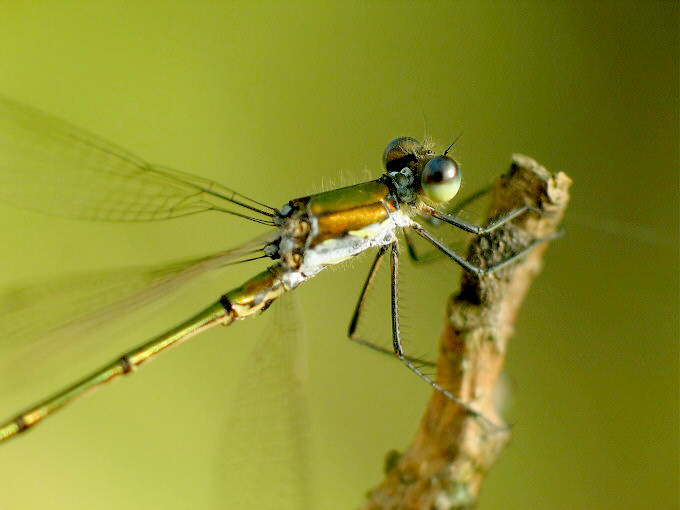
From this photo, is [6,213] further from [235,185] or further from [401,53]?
[401,53]

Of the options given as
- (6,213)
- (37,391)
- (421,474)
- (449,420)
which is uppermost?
(6,213)

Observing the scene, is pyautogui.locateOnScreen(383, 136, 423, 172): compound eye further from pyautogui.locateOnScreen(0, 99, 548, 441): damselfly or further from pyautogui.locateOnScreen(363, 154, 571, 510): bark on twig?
pyautogui.locateOnScreen(363, 154, 571, 510): bark on twig

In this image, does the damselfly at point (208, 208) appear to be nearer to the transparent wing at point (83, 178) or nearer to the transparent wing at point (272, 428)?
the transparent wing at point (83, 178)

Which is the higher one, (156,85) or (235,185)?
(156,85)

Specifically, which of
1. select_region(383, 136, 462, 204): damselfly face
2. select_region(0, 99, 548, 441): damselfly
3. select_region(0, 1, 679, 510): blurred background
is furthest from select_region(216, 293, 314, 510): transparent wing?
select_region(383, 136, 462, 204): damselfly face

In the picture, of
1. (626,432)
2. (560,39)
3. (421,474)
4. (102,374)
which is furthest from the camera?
(560,39)

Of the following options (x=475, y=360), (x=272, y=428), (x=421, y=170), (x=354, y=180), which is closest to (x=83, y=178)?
(x=354, y=180)

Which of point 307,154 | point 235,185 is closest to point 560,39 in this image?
point 307,154
